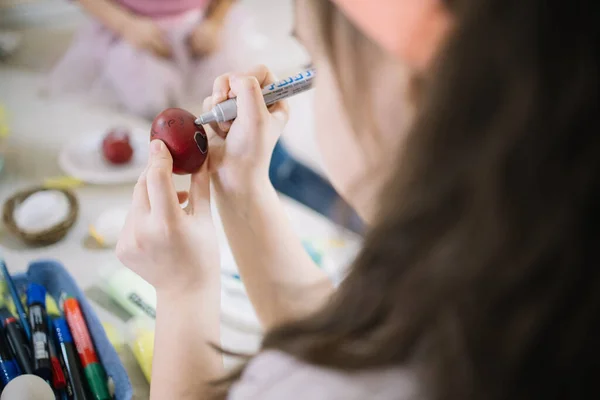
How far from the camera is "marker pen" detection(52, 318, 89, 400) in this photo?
18.3 inches

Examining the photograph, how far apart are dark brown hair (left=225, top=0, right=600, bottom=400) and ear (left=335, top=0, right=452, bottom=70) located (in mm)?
15

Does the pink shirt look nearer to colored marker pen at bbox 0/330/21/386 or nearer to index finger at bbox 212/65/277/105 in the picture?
index finger at bbox 212/65/277/105

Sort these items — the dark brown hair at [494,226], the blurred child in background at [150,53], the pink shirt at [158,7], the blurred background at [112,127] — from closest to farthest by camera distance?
1. the dark brown hair at [494,226]
2. the blurred background at [112,127]
3. the blurred child in background at [150,53]
4. the pink shirt at [158,7]

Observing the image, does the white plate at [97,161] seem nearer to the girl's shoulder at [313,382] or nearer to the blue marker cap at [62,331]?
the blue marker cap at [62,331]

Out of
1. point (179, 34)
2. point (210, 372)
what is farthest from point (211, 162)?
point (179, 34)

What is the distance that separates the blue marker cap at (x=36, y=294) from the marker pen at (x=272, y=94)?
22 centimetres

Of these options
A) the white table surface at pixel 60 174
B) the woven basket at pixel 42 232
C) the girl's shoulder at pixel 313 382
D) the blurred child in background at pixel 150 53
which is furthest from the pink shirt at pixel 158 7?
the girl's shoulder at pixel 313 382

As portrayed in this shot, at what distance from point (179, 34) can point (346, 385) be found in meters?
0.76

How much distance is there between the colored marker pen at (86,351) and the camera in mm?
468

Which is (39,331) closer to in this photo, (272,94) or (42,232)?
(42,232)

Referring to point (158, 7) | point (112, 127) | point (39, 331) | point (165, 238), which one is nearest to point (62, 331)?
point (39, 331)

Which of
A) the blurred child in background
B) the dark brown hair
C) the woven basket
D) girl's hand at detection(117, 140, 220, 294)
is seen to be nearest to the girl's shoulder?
the dark brown hair

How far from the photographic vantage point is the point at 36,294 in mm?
534

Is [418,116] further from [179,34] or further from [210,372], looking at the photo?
[179,34]
